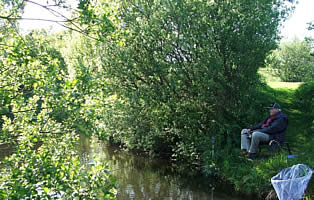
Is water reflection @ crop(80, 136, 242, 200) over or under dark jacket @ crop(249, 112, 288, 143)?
under

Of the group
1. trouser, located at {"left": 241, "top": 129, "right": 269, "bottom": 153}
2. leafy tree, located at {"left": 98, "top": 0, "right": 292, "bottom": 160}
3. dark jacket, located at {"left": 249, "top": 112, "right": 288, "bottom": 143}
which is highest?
leafy tree, located at {"left": 98, "top": 0, "right": 292, "bottom": 160}

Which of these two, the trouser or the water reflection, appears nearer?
the trouser

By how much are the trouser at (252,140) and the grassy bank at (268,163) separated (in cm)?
45

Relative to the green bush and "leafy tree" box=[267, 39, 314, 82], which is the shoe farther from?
"leafy tree" box=[267, 39, 314, 82]

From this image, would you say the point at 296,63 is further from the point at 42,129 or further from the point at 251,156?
the point at 42,129

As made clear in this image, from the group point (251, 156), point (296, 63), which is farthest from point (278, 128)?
point (296, 63)

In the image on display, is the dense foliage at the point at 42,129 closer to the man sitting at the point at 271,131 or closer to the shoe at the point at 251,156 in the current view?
the man sitting at the point at 271,131

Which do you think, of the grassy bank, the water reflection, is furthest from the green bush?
the water reflection

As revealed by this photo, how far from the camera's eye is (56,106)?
4.81 meters

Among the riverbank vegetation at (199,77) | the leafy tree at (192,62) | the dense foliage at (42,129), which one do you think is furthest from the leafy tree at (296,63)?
the dense foliage at (42,129)

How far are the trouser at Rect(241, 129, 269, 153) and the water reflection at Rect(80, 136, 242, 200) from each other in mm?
1468

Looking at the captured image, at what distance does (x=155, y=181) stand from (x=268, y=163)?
431 centimetres

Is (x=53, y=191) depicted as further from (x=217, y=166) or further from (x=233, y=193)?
(x=217, y=166)

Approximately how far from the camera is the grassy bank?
8.83 meters
